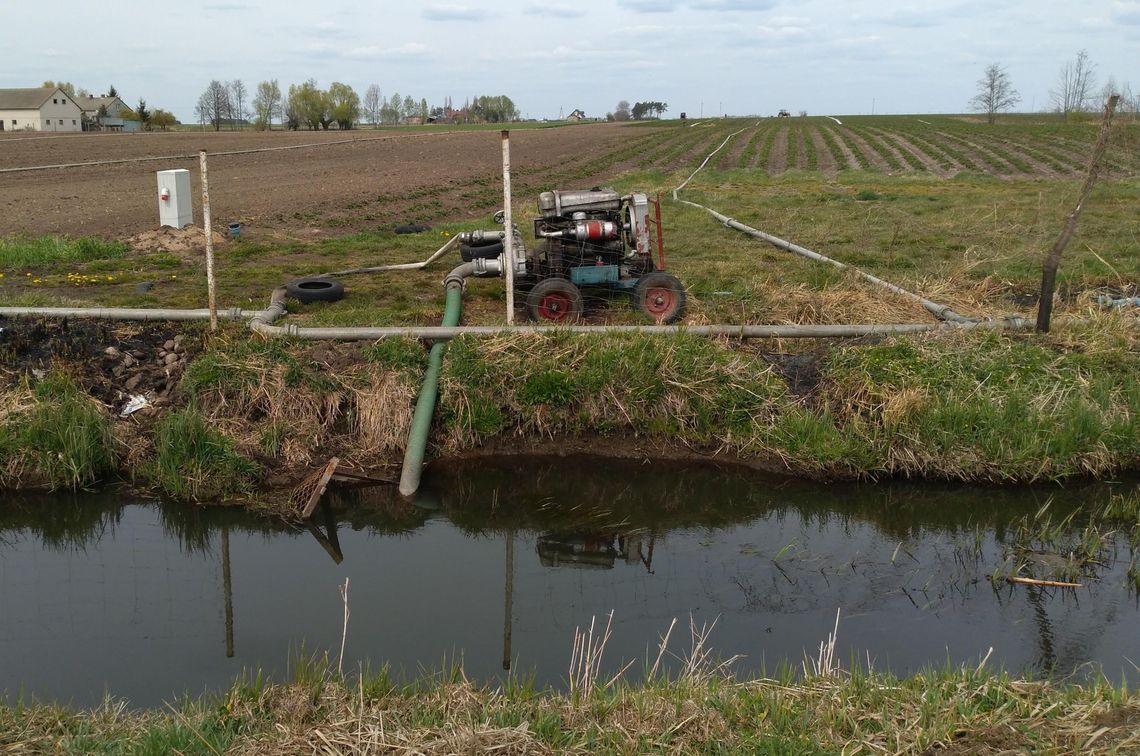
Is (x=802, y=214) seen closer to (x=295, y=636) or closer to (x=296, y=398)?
(x=296, y=398)

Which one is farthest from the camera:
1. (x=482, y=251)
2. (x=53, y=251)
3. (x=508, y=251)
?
(x=53, y=251)

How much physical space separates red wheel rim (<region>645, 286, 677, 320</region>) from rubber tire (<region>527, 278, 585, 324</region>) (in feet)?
2.35

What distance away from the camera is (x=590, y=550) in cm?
702

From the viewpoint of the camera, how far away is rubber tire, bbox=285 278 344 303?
1061cm

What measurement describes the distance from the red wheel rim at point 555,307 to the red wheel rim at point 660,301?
840 mm

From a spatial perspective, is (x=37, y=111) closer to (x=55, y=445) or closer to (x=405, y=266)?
(x=405, y=266)

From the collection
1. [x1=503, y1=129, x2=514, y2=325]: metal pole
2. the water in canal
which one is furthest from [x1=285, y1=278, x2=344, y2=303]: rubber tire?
the water in canal

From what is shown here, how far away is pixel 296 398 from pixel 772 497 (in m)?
4.22

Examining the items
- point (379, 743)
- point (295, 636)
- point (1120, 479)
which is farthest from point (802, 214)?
point (379, 743)

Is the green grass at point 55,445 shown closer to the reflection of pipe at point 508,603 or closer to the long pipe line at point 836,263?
the reflection of pipe at point 508,603

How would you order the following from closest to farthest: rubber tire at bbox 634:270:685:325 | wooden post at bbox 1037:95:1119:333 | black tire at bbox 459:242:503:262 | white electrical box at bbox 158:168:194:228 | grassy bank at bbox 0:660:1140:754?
1. grassy bank at bbox 0:660:1140:754
2. wooden post at bbox 1037:95:1119:333
3. rubber tire at bbox 634:270:685:325
4. black tire at bbox 459:242:503:262
5. white electrical box at bbox 158:168:194:228

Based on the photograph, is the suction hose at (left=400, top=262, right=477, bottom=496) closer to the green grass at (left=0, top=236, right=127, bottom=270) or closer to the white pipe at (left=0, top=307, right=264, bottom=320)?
the white pipe at (left=0, top=307, right=264, bottom=320)

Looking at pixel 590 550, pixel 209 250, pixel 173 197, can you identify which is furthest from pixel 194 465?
pixel 173 197

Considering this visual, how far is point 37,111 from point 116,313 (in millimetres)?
90360
